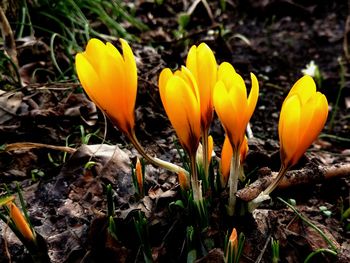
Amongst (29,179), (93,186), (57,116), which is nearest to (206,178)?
(93,186)

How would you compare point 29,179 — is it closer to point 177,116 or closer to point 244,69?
point 177,116

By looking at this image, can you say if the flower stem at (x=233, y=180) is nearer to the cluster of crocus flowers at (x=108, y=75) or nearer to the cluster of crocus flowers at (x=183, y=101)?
the cluster of crocus flowers at (x=183, y=101)

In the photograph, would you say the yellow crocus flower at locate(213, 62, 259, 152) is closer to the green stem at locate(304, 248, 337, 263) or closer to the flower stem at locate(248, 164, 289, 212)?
the flower stem at locate(248, 164, 289, 212)

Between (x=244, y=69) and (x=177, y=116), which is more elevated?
(x=177, y=116)

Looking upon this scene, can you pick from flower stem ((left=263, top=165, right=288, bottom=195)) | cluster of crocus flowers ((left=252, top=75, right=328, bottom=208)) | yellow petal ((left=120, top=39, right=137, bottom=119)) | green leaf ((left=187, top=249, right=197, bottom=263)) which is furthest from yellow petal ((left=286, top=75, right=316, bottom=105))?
green leaf ((left=187, top=249, right=197, bottom=263))

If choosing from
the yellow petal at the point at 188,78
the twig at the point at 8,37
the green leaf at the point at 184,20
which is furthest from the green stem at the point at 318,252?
the green leaf at the point at 184,20

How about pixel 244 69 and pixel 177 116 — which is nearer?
pixel 177 116
